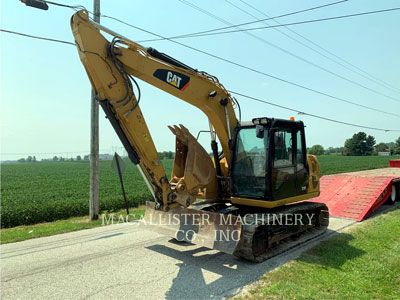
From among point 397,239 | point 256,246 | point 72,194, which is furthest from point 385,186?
point 72,194

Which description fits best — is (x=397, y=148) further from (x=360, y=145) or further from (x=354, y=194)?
(x=354, y=194)

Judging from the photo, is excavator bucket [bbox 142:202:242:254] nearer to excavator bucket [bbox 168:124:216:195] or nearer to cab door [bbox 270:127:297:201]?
excavator bucket [bbox 168:124:216:195]

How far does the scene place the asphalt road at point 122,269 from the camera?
443 centimetres

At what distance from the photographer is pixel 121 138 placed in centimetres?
532

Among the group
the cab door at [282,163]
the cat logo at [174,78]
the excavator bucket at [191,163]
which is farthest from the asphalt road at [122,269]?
the cat logo at [174,78]

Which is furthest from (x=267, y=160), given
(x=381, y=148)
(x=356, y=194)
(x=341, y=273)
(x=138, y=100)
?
(x=381, y=148)

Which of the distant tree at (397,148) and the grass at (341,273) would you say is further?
the distant tree at (397,148)

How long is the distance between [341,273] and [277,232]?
61.4 inches

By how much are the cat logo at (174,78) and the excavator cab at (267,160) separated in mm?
1514

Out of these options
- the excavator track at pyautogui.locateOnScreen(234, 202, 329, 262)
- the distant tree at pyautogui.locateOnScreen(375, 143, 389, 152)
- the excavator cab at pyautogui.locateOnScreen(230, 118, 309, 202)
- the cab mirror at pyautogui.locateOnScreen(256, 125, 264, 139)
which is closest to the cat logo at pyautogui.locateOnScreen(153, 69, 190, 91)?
the excavator cab at pyautogui.locateOnScreen(230, 118, 309, 202)

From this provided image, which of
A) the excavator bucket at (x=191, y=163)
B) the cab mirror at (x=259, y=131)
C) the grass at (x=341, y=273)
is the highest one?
the cab mirror at (x=259, y=131)

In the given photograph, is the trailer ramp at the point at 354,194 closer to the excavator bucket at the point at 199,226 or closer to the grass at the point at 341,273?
the grass at the point at 341,273

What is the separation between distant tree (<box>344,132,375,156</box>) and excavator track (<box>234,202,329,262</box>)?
A: 313ft

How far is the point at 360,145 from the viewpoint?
3627 inches
